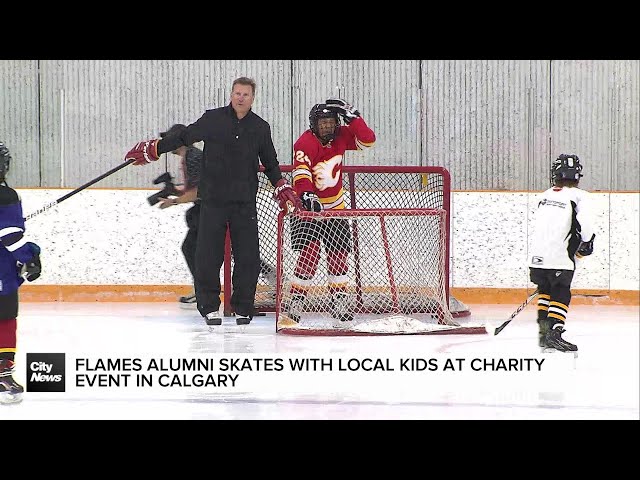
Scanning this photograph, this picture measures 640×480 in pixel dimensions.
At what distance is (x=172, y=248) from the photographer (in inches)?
277

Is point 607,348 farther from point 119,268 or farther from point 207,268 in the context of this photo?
point 119,268

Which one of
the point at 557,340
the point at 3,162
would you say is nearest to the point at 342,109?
the point at 557,340

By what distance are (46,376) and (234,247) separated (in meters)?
1.57

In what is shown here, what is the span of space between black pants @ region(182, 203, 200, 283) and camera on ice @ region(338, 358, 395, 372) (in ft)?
6.11

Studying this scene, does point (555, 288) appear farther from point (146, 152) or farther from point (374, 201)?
point (374, 201)

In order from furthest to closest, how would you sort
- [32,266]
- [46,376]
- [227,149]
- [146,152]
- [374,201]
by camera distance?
[374,201], [146,152], [227,149], [46,376], [32,266]

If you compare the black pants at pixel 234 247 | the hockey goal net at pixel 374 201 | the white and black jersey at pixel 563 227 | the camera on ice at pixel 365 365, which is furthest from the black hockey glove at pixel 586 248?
the black pants at pixel 234 247

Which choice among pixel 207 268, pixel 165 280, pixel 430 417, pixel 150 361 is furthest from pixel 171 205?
pixel 430 417

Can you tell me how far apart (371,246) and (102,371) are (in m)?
2.14

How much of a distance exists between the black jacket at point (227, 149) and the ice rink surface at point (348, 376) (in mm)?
694

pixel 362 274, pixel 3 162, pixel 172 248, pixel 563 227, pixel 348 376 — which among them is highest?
pixel 3 162

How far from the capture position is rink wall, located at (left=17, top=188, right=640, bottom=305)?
22.7 feet

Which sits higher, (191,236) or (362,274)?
(191,236)

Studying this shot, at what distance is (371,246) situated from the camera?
246 inches
